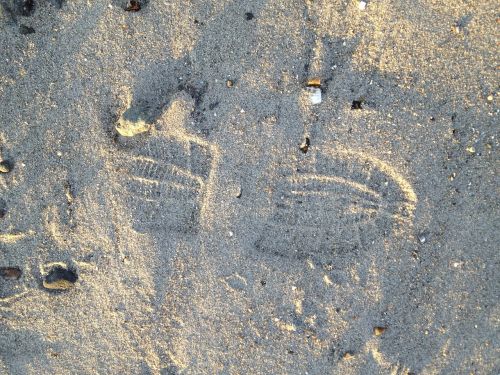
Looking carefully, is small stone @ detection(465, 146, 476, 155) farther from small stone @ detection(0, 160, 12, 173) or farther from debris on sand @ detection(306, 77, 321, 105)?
small stone @ detection(0, 160, 12, 173)

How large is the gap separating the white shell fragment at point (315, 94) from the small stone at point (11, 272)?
87.0 inches

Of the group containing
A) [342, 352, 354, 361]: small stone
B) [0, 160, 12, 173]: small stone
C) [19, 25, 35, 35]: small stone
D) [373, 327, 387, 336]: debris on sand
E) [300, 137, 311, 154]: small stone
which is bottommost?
[342, 352, 354, 361]: small stone

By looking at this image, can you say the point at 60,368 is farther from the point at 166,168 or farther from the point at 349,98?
the point at 349,98

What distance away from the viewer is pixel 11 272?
9.53ft

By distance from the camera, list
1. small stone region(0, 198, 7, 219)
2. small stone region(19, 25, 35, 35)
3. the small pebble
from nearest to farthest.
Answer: the small pebble → small stone region(19, 25, 35, 35) → small stone region(0, 198, 7, 219)

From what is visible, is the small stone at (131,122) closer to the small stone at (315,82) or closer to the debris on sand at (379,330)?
the small stone at (315,82)

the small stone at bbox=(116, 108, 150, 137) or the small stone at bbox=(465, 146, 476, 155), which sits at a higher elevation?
the small stone at bbox=(465, 146, 476, 155)

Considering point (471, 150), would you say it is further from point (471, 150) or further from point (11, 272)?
point (11, 272)

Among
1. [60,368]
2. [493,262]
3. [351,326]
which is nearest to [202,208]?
[351,326]

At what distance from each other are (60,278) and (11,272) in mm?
334

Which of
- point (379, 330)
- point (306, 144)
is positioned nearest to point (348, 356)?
point (379, 330)

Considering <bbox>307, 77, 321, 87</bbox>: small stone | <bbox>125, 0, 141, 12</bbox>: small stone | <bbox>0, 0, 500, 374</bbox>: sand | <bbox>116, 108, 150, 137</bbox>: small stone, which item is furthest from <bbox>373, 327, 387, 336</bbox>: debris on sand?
<bbox>125, 0, 141, 12</bbox>: small stone

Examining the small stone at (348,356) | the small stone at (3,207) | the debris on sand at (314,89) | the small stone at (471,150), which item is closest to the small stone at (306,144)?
the debris on sand at (314,89)

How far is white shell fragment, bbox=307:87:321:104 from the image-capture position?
2.68 meters
